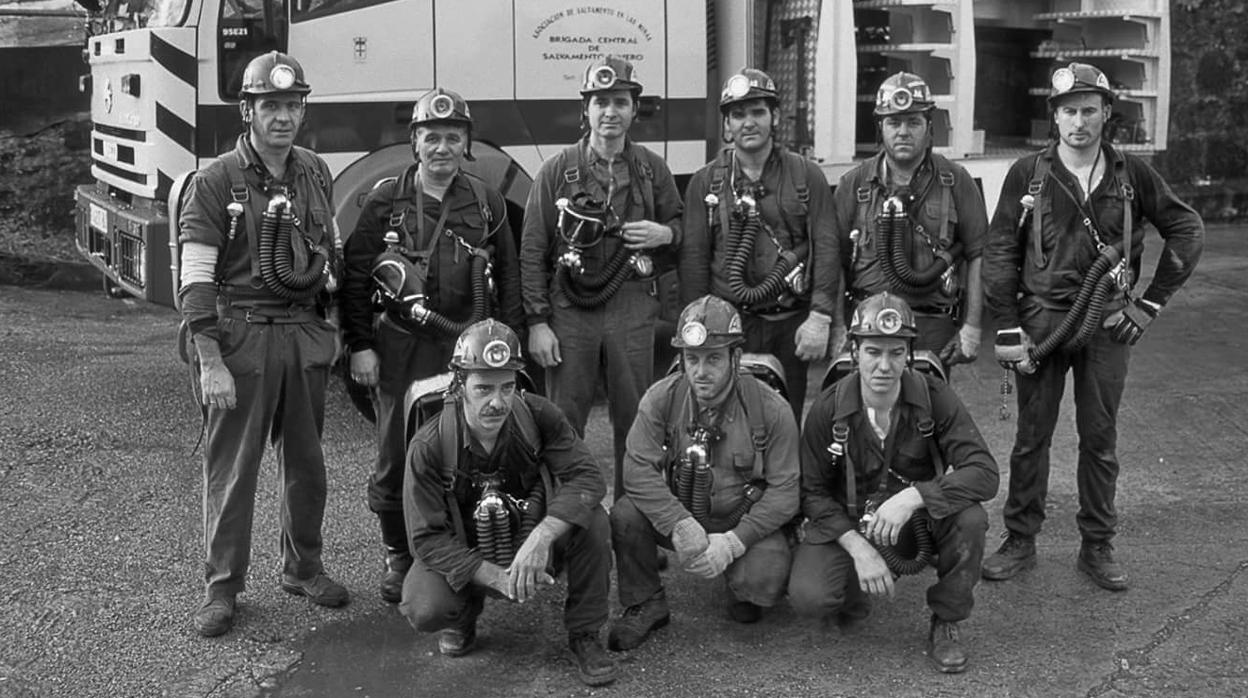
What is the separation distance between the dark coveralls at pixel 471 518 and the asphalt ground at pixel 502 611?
23 cm

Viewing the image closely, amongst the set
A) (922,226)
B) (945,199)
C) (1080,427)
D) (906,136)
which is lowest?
(1080,427)

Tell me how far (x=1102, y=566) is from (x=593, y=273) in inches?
94.2

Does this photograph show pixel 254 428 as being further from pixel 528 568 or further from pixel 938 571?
pixel 938 571

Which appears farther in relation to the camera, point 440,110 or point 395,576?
point 395,576

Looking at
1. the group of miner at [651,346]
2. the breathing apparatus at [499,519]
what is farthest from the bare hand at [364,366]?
the breathing apparatus at [499,519]

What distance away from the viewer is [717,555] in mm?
4836

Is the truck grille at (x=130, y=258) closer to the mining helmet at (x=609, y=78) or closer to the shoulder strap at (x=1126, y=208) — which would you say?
the mining helmet at (x=609, y=78)

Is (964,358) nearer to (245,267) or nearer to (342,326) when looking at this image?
(342,326)

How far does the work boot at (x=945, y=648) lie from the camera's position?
4.71 meters

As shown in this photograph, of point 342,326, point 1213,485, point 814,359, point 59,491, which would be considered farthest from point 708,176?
point 59,491

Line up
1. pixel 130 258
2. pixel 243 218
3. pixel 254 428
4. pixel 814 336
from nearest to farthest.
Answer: pixel 243 218 < pixel 254 428 < pixel 814 336 < pixel 130 258

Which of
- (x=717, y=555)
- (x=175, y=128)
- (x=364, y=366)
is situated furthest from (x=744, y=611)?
(x=175, y=128)

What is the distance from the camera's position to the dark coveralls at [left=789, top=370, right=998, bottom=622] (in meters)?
4.80

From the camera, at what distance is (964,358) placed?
5625 millimetres
